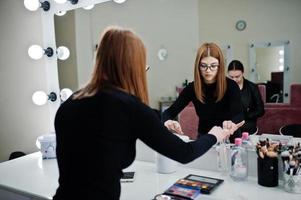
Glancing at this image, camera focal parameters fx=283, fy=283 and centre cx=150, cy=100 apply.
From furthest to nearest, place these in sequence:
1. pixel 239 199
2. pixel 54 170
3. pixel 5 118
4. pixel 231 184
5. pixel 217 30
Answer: pixel 5 118, pixel 54 170, pixel 217 30, pixel 231 184, pixel 239 199

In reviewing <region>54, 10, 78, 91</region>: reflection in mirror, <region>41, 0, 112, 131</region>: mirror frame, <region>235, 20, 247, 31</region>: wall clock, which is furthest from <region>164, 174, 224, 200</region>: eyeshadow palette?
<region>41, 0, 112, 131</region>: mirror frame

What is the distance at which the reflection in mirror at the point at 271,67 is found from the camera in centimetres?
118

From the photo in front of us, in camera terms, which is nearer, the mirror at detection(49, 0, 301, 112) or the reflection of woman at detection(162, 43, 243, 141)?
the mirror at detection(49, 0, 301, 112)

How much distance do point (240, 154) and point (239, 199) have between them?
263 mm

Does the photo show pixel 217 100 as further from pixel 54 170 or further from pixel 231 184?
pixel 54 170

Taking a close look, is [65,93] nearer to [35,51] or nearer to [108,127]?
[35,51]

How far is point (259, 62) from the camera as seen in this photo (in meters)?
1.24

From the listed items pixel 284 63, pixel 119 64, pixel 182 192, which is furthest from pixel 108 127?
pixel 284 63

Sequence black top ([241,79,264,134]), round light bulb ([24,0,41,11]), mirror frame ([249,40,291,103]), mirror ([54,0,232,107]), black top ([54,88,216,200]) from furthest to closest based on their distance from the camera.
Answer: round light bulb ([24,0,41,11])
mirror ([54,0,232,107])
black top ([241,79,264,134])
mirror frame ([249,40,291,103])
black top ([54,88,216,200])

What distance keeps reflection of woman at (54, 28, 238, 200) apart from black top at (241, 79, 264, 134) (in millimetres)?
528

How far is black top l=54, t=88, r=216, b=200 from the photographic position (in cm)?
79

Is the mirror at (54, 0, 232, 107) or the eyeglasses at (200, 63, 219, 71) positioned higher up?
the mirror at (54, 0, 232, 107)

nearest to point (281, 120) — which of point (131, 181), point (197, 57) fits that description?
point (197, 57)

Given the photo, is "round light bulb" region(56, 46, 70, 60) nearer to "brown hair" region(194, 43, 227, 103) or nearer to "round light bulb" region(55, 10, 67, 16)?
"round light bulb" region(55, 10, 67, 16)
